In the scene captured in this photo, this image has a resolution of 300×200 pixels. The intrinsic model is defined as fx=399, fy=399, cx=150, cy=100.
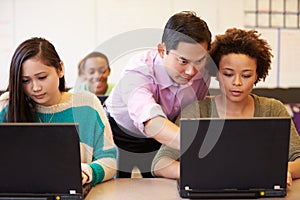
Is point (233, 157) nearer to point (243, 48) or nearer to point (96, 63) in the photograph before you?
point (243, 48)

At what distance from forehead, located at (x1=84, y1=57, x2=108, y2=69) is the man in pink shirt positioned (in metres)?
1.20

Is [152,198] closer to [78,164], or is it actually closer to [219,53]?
[78,164]

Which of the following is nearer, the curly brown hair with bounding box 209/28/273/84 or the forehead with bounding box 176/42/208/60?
the forehead with bounding box 176/42/208/60

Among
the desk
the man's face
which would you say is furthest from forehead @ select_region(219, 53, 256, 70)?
the desk

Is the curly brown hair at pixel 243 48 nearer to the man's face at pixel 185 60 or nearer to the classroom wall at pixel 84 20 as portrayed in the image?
the man's face at pixel 185 60

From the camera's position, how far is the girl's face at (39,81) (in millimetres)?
1370

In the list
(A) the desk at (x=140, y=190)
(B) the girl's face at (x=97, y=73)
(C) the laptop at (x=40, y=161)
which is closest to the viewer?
(C) the laptop at (x=40, y=161)

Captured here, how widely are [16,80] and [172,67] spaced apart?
55 cm

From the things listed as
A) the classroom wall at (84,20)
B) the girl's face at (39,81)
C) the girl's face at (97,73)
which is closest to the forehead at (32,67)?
the girl's face at (39,81)

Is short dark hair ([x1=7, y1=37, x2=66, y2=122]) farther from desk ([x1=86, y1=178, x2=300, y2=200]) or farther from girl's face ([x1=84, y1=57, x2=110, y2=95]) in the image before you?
girl's face ([x1=84, y1=57, x2=110, y2=95])

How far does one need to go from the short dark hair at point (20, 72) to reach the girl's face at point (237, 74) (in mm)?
630

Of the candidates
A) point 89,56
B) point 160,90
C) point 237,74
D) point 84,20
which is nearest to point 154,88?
point 160,90

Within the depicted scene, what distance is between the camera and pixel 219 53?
1.55 metres

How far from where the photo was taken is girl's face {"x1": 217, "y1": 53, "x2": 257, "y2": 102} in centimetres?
150
